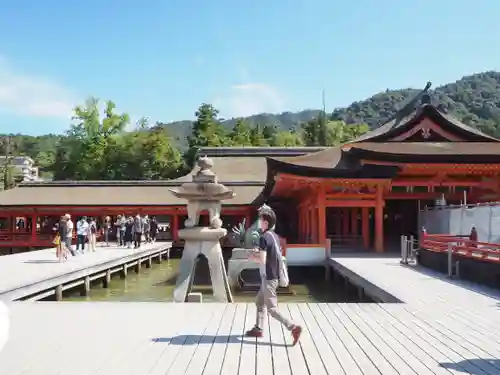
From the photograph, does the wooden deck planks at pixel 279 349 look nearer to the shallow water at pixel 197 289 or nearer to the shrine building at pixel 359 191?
the shallow water at pixel 197 289

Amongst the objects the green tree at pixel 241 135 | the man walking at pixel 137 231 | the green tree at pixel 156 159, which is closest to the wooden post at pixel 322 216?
the man walking at pixel 137 231

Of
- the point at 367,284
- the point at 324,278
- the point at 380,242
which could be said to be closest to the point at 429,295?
the point at 367,284

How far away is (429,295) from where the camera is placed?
35.6 feet

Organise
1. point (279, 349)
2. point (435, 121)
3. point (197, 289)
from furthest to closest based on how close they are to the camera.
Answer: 1. point (435, 121)
2. point (197, 289)
3. point (279, 349)

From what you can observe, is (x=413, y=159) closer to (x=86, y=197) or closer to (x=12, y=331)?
(x=12, y=331)

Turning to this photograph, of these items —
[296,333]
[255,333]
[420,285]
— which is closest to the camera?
[296,333]

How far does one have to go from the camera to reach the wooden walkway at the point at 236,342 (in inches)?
225

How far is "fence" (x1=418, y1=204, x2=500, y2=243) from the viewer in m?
13.6

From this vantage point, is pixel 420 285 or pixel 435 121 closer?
pixel 420 285

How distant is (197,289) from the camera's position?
1572 centimetres

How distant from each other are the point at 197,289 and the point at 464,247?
6.72m

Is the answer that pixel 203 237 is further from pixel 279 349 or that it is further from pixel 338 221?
pixel 338 221

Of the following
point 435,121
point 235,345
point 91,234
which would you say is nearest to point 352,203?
point 435,121

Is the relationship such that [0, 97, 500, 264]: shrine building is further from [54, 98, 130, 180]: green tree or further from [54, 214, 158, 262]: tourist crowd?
[54, 98, 130, 180]: green tree
